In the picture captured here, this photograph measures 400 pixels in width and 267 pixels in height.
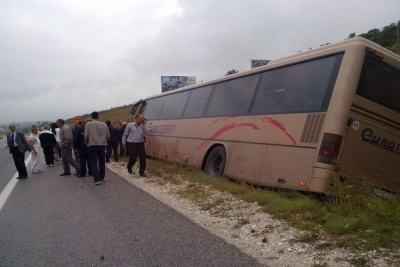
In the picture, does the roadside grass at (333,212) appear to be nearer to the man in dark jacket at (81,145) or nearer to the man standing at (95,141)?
the man standing at (95,141)

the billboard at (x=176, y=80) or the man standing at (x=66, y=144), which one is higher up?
the billboard at (x=176, y=80)

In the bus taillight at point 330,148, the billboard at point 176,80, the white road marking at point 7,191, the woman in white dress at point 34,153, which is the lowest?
the white road marking at point 7,191

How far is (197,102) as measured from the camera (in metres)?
10.7

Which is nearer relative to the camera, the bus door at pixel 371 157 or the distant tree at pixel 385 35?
the bus door at pixel 371 157

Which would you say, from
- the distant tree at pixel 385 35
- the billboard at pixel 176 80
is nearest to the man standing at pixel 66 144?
the distant tree at pixel 385 35

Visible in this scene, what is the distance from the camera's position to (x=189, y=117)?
10914 mm

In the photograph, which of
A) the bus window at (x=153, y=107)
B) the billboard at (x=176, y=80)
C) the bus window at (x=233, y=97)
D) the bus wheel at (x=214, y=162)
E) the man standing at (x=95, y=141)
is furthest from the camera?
the billboard at (x=176, y=80)

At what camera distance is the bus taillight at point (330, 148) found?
568 centimetres

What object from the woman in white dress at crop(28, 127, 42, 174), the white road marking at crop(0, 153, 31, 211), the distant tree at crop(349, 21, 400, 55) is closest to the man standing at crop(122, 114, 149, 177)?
the white road marking at crop(0, 153, 31, 211)

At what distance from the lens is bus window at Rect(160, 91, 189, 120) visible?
11.7 m

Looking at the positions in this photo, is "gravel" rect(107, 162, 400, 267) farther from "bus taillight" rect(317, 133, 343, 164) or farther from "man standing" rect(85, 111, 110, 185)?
"man standing" rect(85, 111, 110, 185)

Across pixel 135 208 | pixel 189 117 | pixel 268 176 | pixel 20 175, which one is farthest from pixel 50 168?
pixel 268 176

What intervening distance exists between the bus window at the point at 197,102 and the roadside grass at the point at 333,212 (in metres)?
3.26

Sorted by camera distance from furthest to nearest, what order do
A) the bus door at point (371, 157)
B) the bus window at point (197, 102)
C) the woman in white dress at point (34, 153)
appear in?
the woman in white dress at point (34, 153), the bus window at point (197, 102), the bus door at point (371, 157)
